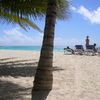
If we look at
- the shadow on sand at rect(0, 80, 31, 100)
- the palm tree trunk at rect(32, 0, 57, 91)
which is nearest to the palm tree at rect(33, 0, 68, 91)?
the palm tree trunk at rect(32, 0, 57, 91)

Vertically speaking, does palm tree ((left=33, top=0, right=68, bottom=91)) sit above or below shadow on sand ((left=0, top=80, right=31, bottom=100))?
above

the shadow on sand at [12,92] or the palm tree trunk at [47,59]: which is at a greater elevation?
the palm tree trunk at [47,59]

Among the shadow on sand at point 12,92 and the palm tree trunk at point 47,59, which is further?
the palm tree trunk at point 47,59

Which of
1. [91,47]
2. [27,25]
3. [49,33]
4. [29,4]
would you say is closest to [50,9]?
[49,33]

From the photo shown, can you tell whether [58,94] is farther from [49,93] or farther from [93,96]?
[93,96]

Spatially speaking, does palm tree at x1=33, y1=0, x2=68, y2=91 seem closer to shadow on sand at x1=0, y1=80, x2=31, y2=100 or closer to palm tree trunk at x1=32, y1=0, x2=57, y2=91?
palm tree trunk at x1=32, y1=0, x2=57, y2=91

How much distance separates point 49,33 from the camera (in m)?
5.88

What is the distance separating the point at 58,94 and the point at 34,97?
2.08 feet

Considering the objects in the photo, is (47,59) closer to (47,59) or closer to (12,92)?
(47,59)

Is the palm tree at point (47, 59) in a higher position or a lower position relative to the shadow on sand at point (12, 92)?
higher

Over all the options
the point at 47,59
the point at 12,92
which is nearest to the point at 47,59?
the point at 47,59

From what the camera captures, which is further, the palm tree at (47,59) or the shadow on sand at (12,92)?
the palm tree at (47,59)

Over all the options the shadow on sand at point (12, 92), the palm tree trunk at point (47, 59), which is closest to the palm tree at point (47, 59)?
the palm tree trunk at point (47, 59)

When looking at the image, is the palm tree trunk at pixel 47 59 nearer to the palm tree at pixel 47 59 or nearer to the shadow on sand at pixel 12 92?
the palm tree at pixel 47 59
